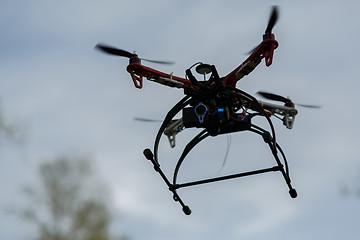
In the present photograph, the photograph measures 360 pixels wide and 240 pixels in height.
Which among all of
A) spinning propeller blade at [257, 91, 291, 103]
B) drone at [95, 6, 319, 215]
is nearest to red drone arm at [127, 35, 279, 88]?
drone at [95, 6, 319, 215]

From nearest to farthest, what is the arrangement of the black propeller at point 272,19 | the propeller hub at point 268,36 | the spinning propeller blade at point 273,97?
the black propeller at point 272,19, the propeller hub at point 268,36, the spinning propeller blade at point 273,97

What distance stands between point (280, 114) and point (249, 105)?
0.90 m

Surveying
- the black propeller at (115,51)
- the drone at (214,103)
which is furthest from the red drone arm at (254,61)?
the black propeller at (115,51)

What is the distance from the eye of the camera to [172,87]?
6.22 metres

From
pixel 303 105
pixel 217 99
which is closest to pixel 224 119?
pixel 217 99

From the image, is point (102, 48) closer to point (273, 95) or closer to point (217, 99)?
point (217, 99)

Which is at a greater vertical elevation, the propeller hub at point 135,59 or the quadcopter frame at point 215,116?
the propeller hub at point 135,59

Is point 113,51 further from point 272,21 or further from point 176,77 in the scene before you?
point 272,21

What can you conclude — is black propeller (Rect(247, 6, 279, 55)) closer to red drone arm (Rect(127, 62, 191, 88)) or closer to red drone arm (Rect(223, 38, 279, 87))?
red drone arm (Rect(223, 38, 279, 87))

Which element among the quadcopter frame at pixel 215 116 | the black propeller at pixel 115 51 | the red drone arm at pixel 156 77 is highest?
the black propeller at pixel 115 51

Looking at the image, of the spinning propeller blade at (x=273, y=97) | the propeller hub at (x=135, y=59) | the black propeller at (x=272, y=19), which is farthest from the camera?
the spinning propeller blade at (x=273, y=97)

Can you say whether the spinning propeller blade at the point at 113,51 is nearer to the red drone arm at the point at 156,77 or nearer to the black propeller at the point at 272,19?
the red drone arm at the point at 156,77

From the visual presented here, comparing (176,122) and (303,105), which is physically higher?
(176,122)

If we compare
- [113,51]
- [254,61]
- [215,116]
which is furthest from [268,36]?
[113,51]
